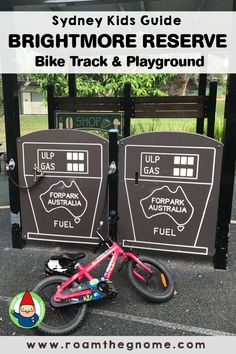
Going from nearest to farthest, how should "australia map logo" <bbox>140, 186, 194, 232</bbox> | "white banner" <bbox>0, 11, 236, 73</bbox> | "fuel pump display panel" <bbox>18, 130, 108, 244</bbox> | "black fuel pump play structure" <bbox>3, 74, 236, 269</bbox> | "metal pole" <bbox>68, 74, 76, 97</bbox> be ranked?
"black fuel pump play structure" <bbox>3, 74, 236, 269</bbox> < "australia map logo" <bbox>140, 186, 194, 232</bbox> < "fuel pump display panel" <bbox>18, 130, 108, 244</bbox> < "white banner" <bbox>0, 11, 236, 73</bbox> < "metal pole" <bbox>68, 74, 76, 97</bbox>

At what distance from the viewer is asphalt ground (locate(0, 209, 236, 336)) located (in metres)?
2.46

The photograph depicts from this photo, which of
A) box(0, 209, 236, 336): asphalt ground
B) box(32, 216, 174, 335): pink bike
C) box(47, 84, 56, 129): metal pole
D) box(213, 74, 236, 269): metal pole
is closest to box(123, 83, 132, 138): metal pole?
box(47, 84, 56, 129): metal pole

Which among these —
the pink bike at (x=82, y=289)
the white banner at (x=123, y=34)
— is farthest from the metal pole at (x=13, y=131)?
the pink bike at (x=82, y=289)

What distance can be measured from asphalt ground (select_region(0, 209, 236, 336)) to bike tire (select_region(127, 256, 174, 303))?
0.22 ft

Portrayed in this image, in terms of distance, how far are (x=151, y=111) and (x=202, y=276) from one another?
201 cm

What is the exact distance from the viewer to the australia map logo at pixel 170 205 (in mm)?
3277

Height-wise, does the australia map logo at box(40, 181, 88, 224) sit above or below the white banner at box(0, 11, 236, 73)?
below

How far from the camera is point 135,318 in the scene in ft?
8.52

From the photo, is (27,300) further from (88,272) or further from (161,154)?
(161,154)

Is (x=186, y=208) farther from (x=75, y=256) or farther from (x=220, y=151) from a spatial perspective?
(x=75, y=256)

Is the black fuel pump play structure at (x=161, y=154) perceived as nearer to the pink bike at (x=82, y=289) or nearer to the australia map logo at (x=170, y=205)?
the australia map logo at (x=170, y=205)

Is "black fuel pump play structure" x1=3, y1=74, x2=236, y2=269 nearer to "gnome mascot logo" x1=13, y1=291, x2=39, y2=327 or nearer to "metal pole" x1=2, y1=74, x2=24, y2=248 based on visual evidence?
"metal pole" x1=2, y1=74, x2=24, y2=248
